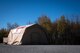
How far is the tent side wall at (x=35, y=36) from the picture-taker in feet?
94.3

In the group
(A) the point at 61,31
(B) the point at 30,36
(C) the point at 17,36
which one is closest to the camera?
(B) the point at 30,36

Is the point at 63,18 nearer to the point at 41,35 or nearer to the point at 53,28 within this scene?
the point at 53,28

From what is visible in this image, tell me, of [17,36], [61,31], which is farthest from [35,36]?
[61,31]

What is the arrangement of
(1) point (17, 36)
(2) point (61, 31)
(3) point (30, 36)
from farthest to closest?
(2) point (61, 31)
(1) point (17, 36)
(3) point (30, 36)

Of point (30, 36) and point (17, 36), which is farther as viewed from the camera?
point (17, 36)

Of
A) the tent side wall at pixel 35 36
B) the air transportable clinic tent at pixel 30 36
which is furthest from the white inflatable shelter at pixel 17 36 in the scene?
the tent side wall at pixel 35 36

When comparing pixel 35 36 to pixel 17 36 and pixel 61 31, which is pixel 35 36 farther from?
pixel 61 31

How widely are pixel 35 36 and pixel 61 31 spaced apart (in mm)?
13262

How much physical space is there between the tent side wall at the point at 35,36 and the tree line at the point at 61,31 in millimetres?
3180

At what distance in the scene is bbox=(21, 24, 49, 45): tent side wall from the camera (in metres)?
28.7

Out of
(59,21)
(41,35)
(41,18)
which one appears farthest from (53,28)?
(41,35)

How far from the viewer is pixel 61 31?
41562mm

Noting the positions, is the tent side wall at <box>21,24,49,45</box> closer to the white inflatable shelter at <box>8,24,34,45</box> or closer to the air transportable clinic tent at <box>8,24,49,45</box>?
the air transportable clinic tent at <box>8,24,49,45</box>

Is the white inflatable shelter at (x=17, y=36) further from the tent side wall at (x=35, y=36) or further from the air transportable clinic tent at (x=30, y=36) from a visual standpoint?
the tent side wall at (x=35, y=36)
